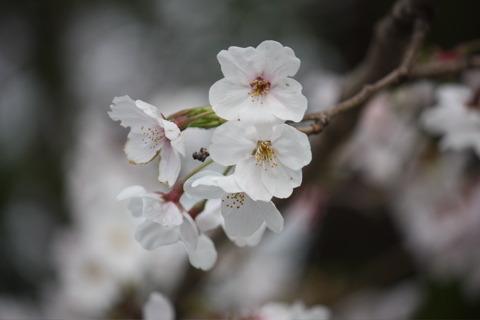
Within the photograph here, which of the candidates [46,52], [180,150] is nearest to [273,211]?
[180,150]

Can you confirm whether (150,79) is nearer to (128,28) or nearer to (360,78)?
(128,28)

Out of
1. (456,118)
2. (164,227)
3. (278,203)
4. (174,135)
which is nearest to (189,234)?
(164,227)

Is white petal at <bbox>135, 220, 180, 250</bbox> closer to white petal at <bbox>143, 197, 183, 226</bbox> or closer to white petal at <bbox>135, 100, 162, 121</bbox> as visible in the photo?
white petal at <bbox>143, 197, 183, 226</bbox>

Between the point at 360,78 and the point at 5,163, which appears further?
the point at 5,163

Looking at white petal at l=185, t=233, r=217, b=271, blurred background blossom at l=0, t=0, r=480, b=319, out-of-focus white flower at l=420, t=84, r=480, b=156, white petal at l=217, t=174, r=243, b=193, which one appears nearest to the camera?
white petal at l=217, t=174, r=243, b=193

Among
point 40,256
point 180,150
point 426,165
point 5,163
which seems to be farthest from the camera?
point 5,163

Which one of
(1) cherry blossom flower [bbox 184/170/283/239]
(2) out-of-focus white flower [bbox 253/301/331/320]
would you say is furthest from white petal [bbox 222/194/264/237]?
(2) out-of-focus white flower [bbox 253/301/331/320]

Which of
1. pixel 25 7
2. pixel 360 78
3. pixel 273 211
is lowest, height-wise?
pixel 273 211
